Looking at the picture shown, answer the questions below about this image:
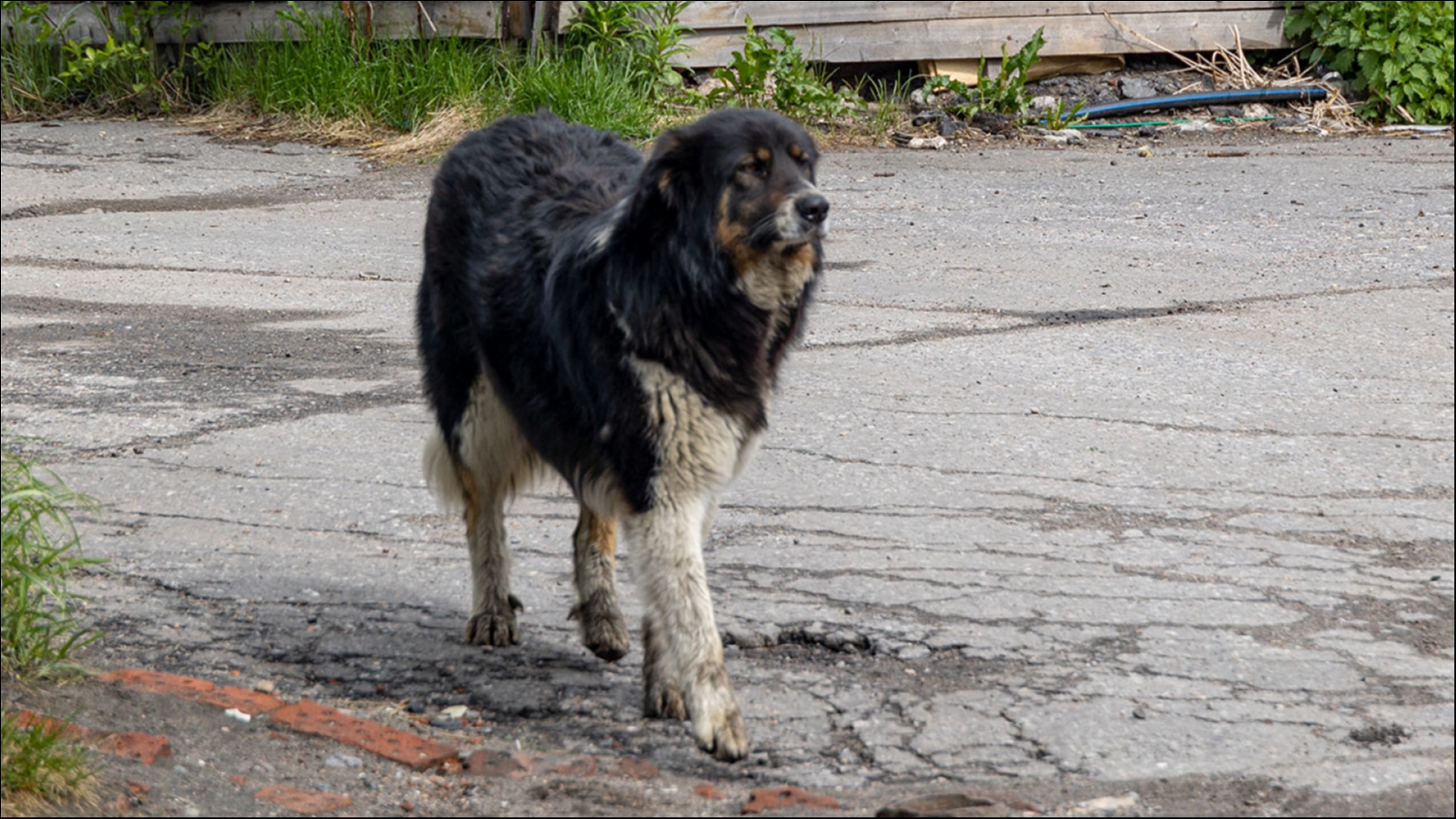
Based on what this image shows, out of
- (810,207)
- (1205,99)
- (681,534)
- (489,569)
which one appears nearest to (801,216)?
(810,207)

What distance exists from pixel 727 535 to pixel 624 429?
1.28m

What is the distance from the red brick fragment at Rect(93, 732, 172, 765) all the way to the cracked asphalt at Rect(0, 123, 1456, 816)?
60 centimetres

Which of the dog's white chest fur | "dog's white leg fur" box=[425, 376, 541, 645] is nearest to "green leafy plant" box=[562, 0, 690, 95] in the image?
"dog's white leg fur" box=[425, 376, 541, 645]

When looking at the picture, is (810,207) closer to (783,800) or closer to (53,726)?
(783,800)

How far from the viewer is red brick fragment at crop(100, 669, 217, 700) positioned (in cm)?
375

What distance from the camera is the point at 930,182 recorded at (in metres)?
10.5

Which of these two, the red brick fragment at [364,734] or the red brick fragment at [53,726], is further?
the red brick fragment at [364,734]

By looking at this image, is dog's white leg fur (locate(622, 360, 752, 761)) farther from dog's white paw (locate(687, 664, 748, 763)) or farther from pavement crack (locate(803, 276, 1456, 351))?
pavement crack (locate(803, 276, 1456, 351))

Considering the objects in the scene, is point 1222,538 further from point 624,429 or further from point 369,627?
point 369,627

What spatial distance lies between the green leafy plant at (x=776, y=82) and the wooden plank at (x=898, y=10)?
1.09ft

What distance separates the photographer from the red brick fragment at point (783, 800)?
10.7 feet

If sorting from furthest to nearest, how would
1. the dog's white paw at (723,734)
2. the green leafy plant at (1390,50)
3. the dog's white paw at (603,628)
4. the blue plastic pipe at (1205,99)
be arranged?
the blue plastic pipe at (1205,99), the green leafy plant at (1390,50), the dog's white paw at (603,628), the dog's white paw at (723,734)

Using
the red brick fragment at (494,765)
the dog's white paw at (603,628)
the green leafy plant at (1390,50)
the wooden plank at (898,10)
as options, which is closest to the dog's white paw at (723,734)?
the red brick fragment at (494,765)

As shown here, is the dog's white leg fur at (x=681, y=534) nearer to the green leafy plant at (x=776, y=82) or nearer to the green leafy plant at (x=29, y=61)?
the green leafy plant at (x=776, y=82)
